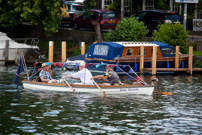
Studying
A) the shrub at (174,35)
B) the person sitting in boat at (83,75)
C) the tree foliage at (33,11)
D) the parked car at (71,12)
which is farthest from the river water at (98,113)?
the parked car at (71,12)

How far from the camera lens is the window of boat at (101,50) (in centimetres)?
2902

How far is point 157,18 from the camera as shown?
3734 cm

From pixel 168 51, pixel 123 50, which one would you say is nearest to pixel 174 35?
pixel 168 51

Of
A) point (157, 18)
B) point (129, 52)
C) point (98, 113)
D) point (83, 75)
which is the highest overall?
point (157, 18)

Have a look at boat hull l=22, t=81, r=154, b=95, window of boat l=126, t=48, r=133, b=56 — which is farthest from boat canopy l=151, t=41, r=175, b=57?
boat hull l=22, t=81, r=154, b=95

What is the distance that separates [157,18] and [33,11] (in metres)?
10.2

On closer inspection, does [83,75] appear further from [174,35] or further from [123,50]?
[174,35]

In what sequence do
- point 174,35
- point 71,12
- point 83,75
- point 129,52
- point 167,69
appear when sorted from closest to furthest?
point 83,75 → point 167,69 → point 129,52 → point 174,35 → point 71,12

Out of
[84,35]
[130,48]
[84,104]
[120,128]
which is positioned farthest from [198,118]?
[84,35]

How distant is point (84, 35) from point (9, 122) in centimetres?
2585

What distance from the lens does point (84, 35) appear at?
39781mm

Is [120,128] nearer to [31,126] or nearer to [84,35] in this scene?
[31,126]

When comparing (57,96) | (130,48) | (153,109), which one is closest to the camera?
(153,109)

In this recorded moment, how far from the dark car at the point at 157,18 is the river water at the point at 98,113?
14.5 meters
